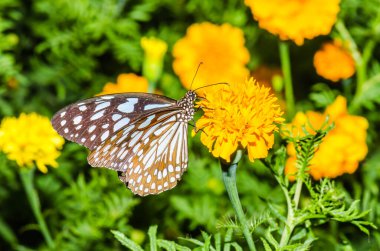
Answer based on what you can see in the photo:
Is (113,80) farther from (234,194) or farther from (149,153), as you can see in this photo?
(234,194)

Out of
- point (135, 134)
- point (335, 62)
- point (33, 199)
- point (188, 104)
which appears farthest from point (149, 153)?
point (335, 62)

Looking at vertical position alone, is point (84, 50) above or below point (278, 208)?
above

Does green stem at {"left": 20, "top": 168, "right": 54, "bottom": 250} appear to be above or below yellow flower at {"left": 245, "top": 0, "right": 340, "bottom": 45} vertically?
below

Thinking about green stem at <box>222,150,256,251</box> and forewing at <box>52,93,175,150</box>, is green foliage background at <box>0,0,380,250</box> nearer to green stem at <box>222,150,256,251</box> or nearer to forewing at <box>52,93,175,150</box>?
forewing at <box>52,93,175,150</box>

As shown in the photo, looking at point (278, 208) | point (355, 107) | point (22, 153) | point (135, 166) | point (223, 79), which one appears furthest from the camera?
point (223, 79)

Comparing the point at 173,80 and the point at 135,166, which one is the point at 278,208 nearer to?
the point at 135,166

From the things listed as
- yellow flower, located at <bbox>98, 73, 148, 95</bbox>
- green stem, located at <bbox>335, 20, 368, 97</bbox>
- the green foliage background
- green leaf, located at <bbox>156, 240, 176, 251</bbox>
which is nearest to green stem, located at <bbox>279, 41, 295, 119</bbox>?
the green foliage background

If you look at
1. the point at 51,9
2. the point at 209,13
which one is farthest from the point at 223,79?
the point at 51,9
